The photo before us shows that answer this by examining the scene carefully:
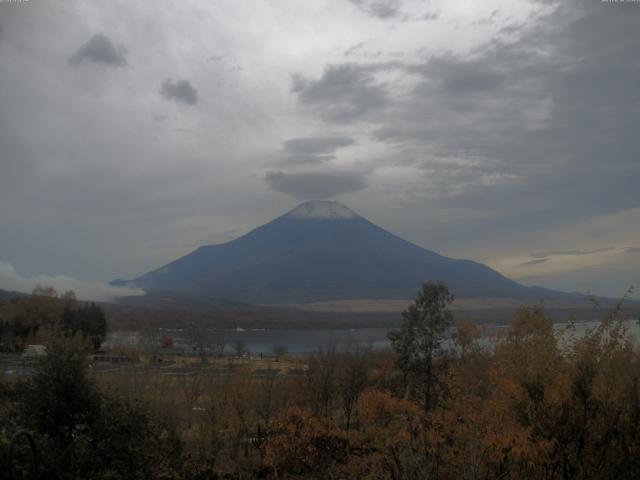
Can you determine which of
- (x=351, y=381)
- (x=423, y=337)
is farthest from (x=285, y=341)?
(x=423, y=337)

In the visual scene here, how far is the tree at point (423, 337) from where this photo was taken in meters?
23.5

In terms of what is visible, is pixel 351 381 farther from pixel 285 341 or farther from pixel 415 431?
pixel 285 341

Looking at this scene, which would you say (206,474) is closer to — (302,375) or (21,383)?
(21,383)

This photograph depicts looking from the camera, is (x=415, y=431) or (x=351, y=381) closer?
(x=415, y=431)

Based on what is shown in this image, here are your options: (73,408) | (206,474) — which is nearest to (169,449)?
(206,474)

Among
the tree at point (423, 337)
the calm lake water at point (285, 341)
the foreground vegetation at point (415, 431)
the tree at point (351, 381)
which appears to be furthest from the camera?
the calm lake water at point (285, 341)

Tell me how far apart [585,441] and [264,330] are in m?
124

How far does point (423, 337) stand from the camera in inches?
931

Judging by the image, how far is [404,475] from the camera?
360 inches

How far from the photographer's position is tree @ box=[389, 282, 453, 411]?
23.5 metres

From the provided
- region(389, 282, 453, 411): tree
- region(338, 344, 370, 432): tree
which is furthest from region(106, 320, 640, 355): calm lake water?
region(389, 282, 453, 411): tree

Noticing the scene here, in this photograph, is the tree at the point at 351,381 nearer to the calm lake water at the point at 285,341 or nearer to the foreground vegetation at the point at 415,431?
the calm lake water at the point at 285,341

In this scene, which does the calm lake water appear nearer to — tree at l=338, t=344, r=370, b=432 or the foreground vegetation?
tree at l=338, t=344, r=370, b=432

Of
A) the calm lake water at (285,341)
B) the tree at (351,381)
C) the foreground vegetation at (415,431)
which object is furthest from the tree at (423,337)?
the calm lake water at (285,341)
